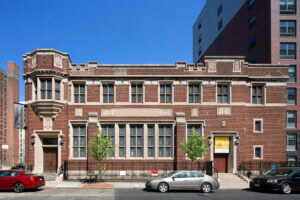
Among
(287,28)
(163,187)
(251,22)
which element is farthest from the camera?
(251,22)

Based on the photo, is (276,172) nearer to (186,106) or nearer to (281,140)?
(281,140)

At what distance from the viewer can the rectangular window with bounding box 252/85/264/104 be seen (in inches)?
793

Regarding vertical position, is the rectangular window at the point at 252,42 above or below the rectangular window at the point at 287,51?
above

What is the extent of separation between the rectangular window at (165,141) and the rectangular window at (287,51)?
18.5 metres

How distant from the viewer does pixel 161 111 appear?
19.5 m

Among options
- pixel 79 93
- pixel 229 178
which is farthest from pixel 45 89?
pixel 229 178

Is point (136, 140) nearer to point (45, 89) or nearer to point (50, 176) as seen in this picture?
point (50, 176)

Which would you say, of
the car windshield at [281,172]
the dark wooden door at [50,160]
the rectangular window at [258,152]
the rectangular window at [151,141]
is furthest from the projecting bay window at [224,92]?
the dark wooden door at [50,160]

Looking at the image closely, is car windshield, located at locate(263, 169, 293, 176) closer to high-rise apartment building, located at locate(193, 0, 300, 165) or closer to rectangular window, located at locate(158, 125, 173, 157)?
rectangular window, located at locate(158, 125, 173, 157)

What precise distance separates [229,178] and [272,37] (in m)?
19.2

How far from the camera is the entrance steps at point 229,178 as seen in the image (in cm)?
1781

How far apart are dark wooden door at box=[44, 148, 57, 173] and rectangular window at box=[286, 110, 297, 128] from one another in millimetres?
25307

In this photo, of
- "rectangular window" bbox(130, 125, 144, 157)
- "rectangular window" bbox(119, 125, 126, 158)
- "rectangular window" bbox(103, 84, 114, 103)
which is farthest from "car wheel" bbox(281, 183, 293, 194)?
"rectangular window" bbox(103, 84, 114, 103)

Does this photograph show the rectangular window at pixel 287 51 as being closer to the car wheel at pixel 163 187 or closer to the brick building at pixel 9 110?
the car wheel at pixel 163 187
